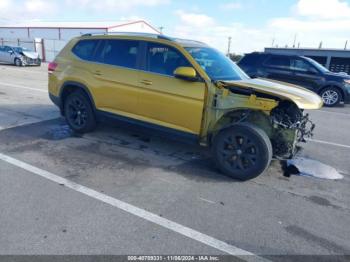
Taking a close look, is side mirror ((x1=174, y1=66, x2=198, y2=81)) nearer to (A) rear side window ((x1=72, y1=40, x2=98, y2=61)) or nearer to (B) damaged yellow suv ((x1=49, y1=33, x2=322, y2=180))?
(B) damaged yellow suv ((x1=49, y1=33, x2=322, y2=180))

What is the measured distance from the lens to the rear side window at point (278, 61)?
1148cm

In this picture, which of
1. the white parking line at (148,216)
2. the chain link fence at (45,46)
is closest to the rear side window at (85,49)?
the white parking line at (148,216)

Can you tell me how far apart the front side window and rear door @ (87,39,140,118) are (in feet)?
0.83

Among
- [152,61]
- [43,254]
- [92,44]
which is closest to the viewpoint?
[43,254]

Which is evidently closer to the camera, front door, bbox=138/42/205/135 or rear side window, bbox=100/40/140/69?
front door, bbox=138/42/205/135

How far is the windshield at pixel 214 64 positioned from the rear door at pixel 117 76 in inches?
39.7

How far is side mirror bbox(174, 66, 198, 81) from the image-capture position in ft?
13.5

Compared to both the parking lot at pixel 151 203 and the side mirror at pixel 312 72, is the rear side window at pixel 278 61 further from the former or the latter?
the parking lot at pixel 151 203

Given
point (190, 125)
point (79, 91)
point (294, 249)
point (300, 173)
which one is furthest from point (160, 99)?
point (294, 249)

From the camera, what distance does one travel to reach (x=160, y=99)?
455cm

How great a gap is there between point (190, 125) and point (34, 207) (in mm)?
2324

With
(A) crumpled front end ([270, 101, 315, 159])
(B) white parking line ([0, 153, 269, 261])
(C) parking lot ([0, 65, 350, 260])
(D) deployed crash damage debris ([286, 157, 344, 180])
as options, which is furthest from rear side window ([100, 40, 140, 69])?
(D) deployed crash damage debris ([286, 157, 344, 180])

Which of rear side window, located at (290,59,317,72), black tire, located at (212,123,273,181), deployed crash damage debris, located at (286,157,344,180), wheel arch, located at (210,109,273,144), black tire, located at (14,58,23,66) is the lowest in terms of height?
deployed crash damage debris, located at (286,157,344,180)

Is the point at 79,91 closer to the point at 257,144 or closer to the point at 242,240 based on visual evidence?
the point at 257,144
